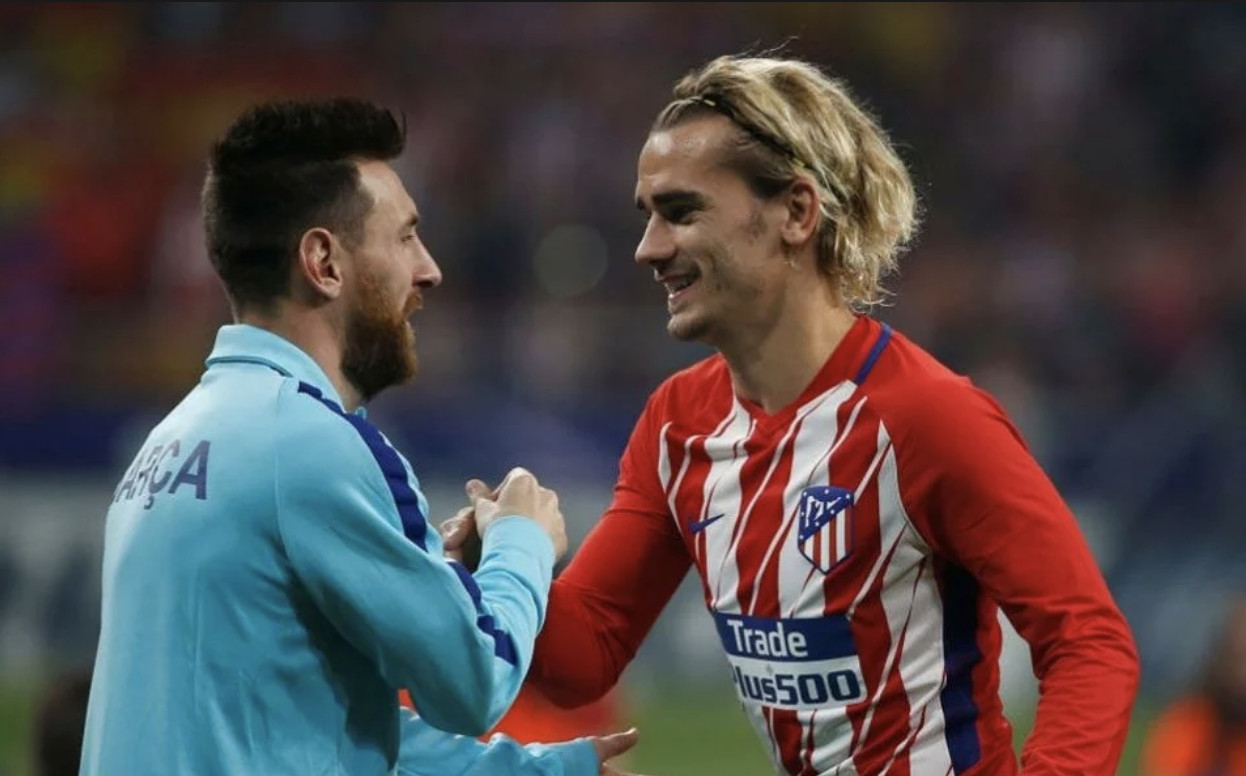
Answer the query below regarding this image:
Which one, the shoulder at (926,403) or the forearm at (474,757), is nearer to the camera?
the shoulder at (926,403)

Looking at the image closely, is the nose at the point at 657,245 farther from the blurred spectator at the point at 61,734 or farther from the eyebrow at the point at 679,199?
the blurred spectator at the point at 61,734

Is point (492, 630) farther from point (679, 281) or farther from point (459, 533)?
point (679, 281)

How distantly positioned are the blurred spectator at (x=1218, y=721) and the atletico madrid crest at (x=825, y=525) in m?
4.04

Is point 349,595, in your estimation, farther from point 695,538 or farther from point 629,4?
point 629,4

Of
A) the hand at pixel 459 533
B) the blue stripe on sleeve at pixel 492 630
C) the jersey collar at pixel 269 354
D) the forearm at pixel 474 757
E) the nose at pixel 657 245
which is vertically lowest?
the forearm at pixel 474 757

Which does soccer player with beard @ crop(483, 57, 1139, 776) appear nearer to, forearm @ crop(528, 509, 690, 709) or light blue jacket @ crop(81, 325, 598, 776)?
forearm @ crop(528, 509, 690, 709)

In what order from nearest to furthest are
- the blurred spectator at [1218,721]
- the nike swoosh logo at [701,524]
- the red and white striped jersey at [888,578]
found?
the red and white striped jersey at [888,578] < the nike swoosh logo at [701,524] < the blurred spectator at [1218,721]

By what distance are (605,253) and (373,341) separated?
34.2ft

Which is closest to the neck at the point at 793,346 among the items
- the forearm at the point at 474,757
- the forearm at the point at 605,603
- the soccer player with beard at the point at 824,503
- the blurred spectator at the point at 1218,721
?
the soccer player with beard at the point at 824,503

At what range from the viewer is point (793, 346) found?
3984 mm

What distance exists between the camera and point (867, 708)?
379 centimetres

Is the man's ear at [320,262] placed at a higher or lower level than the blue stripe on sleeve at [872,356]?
higher

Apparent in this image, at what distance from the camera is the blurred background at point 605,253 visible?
11.8 m

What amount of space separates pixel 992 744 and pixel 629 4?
512 inches
